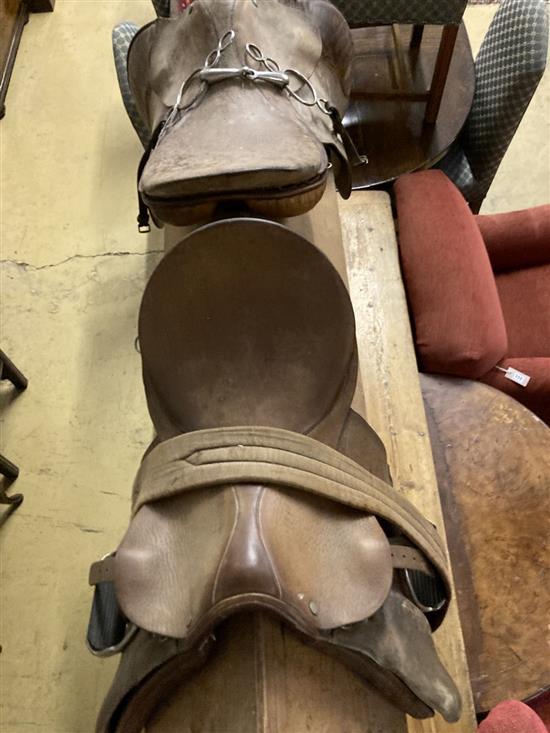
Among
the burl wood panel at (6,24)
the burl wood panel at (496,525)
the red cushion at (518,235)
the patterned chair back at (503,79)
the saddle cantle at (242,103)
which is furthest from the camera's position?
the burl wood panel at (6,24)

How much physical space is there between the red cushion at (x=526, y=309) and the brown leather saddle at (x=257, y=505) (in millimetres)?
794

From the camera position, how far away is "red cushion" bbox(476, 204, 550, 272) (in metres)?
1.57

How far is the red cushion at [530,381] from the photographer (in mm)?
1346

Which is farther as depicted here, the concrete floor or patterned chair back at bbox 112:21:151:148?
patterned chair back at bbox 112:21:151:148

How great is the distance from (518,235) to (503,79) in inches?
15.2

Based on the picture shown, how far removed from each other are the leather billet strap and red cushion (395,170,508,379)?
0.65m

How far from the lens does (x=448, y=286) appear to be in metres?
1.33

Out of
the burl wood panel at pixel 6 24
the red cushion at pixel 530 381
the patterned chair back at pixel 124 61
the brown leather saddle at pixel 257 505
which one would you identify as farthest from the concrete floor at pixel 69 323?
the red cushion at pixel 530 381

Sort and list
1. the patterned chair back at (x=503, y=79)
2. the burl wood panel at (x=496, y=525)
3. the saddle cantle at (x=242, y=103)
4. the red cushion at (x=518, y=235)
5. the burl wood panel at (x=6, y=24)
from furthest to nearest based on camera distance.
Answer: the burl wood panel at (x=6, y=24) → the red cushion at (x=518, y=235) → the patterned chair back at (x=503, y=79) → the burl wood panel at (x=496, y=525) → the saddle cantle at (x=242, y=103)

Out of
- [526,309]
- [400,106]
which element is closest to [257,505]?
[526,309]

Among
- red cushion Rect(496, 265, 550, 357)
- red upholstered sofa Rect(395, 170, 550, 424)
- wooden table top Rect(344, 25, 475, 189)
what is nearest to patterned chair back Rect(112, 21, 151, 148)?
wooden table top Rect(344, 25, 475, 189)

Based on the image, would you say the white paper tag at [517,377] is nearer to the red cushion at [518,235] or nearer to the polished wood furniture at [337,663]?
the polished wood furniture at [337,663]

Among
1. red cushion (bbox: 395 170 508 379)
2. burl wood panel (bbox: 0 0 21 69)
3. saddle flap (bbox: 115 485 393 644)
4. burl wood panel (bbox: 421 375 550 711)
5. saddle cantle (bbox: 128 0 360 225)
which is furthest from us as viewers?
burl wood panel (bbox: 0 0 21 69)

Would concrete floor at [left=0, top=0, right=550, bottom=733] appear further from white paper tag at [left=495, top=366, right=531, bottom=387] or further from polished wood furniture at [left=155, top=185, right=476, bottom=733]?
white paper tag at [left=495, top=366, right=531, bottom=387]
